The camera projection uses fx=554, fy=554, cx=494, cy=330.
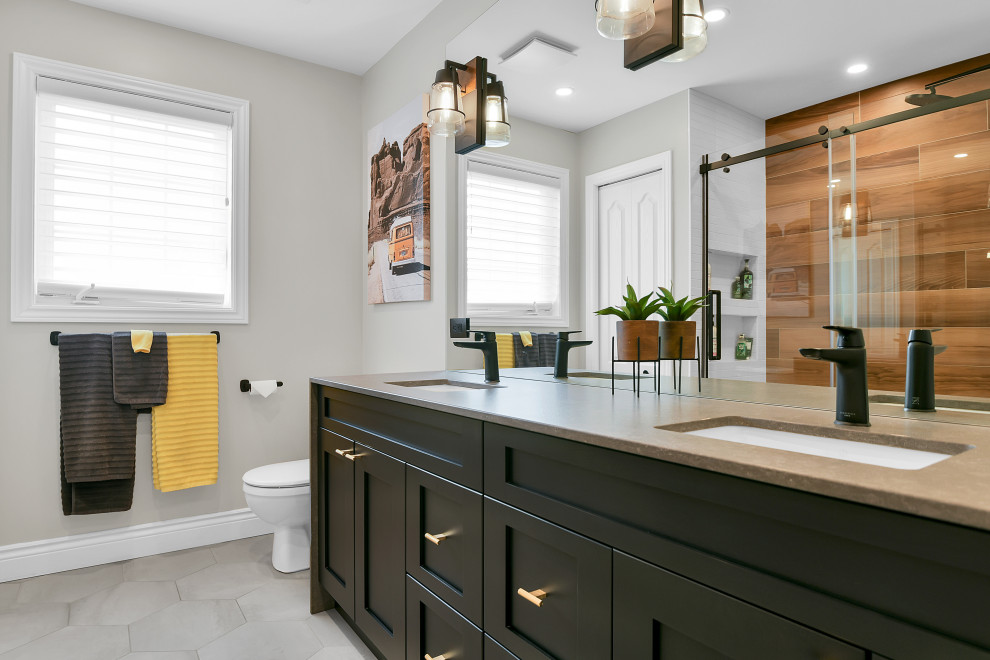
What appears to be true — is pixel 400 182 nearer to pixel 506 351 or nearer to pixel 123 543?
pixel 506 351

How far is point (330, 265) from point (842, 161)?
2.61 meters

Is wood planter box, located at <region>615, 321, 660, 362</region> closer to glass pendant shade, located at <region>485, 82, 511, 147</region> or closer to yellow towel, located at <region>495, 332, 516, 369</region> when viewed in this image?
yellow towel, located at <region>495, 332, 516, 369</region>

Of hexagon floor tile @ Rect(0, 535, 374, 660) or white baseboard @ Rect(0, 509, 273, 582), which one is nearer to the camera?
hexagon floor tile @ Rect(0, 535, 374, 660)

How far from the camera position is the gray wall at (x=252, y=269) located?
2395mm

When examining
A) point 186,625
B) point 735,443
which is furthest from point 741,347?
point 186,625

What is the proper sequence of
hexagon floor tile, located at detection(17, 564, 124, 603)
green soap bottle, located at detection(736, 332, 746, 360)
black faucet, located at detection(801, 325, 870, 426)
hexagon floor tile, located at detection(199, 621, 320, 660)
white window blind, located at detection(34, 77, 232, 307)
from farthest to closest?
white window blind, located at detection(34, 77, 232, 307) < hexagon floor tile, located at detection(17, 564, 124, 603) < hexagon floor tile, located at detection(199, 621, 320, 660) < green soap bottle, located at detection(736, 332, 746, 360) < black faucet, located at detection(801, 325, 870, 426)

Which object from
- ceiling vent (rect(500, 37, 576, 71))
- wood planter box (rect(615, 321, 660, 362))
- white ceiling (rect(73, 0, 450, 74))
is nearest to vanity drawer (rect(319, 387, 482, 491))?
wood planter box (rect(615, 321, 660, 362))

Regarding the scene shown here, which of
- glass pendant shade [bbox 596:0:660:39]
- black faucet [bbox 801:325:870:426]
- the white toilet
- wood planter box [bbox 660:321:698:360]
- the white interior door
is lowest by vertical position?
the white toilet

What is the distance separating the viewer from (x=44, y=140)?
2443mm

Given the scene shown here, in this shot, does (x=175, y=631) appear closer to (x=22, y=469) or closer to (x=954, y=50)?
(x=22, y=469)

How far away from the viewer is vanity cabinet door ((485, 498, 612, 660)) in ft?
3.10

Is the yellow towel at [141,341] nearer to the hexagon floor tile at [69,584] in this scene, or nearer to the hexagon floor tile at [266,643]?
the hexagon floor tile at [69,584]

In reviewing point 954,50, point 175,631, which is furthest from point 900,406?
point 175,631

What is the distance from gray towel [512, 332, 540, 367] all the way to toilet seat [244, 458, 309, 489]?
106cm
